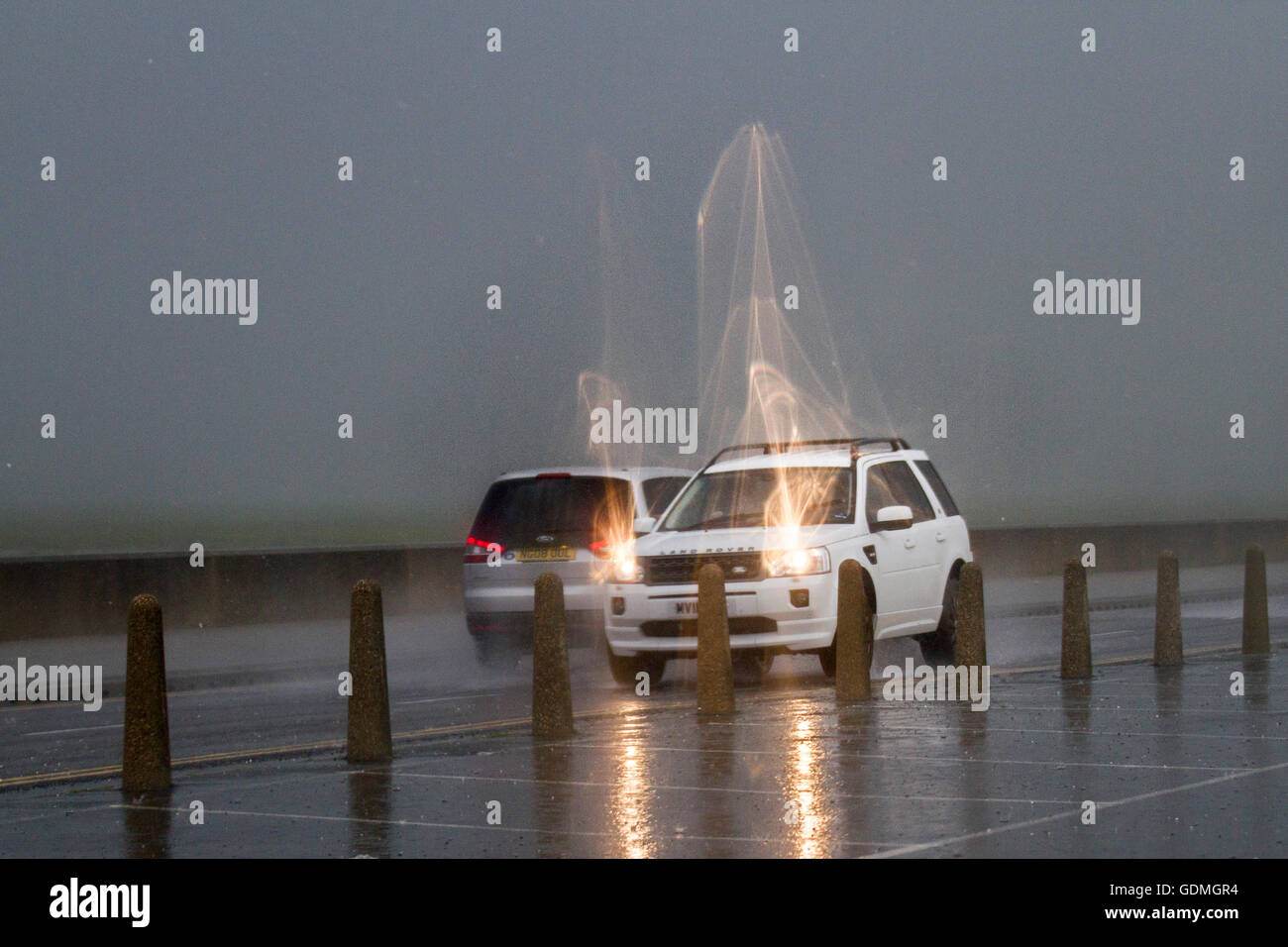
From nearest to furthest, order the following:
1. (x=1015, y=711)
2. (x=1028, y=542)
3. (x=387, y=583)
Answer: (x=1015, y=711) → (x=387, y=583) → (x=1028, y=542)

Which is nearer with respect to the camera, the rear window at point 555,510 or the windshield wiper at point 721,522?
the windshield wiper at point 721,522

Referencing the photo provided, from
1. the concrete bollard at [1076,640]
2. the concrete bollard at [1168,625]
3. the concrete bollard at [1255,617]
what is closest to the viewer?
the concrete bollard at [1076,640]

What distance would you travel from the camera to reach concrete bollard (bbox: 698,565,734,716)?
529 inches

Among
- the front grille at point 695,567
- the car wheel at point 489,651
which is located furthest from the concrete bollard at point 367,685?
the car wheel at point 489,651

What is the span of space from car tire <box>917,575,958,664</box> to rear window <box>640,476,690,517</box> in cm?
311

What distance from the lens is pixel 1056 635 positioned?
73.7 feet

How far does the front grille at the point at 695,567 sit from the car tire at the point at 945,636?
2.89 meters

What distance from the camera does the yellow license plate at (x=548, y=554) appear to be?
1897 centimetres

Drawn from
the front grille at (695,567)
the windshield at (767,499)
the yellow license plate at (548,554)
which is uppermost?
the windshield at (767,499)

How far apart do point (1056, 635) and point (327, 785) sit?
14.0 m

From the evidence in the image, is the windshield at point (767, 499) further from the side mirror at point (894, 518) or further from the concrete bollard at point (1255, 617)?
the concrete bollard at point (1255, 617)

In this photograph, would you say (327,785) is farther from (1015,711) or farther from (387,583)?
(387,583)
